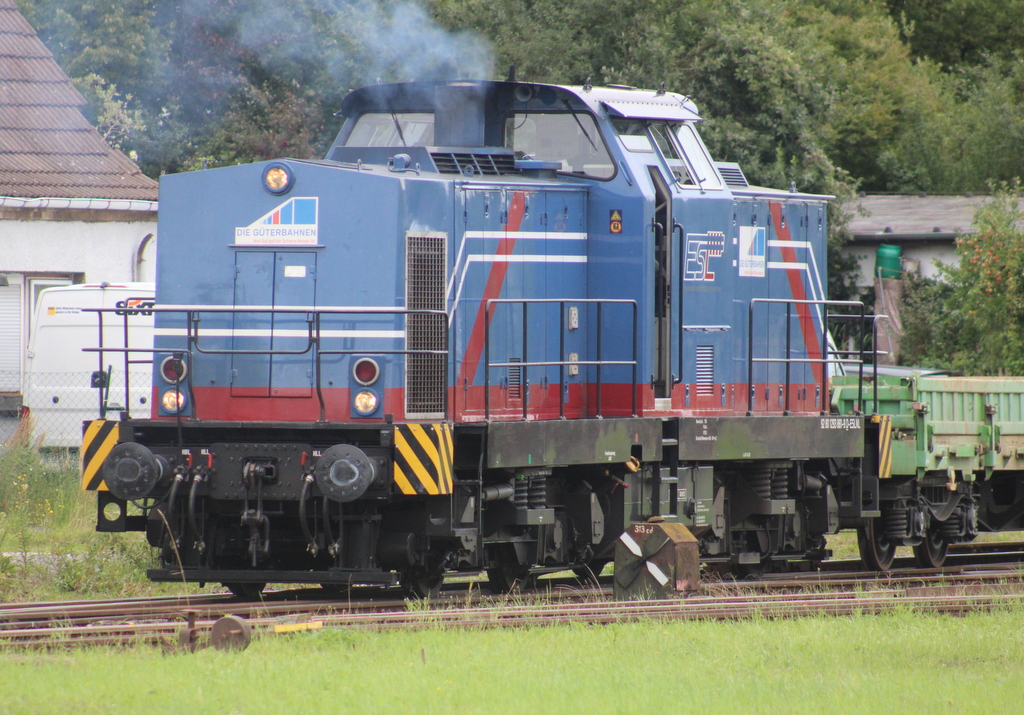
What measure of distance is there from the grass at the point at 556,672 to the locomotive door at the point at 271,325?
7.95 ft

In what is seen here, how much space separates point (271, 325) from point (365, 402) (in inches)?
34.7

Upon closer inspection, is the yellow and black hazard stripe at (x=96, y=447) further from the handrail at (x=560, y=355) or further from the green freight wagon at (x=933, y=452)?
the green freight wagon at (x=933, y=452)

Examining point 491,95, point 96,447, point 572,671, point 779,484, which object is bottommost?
point 572,671

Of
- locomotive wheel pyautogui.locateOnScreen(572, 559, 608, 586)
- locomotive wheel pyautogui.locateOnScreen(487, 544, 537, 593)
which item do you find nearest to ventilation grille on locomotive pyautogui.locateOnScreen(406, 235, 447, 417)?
locomotive wheel pyautogui.locateOnScreen(487, 544, 537, 593)

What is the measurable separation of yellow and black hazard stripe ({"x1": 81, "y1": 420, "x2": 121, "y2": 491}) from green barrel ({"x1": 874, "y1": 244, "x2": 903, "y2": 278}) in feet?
71.5

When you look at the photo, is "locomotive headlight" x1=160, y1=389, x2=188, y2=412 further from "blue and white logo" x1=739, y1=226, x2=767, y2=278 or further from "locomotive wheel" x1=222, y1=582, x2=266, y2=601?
"blue and white logo" x1=739, y1=226, x2=767, y2=278

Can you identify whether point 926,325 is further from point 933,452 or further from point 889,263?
point 933,452

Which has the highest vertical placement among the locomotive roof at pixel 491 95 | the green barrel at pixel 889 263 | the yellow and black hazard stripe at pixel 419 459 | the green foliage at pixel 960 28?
the green foliage at pixel 960 28

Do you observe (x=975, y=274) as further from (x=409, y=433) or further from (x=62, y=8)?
(x=409, y=433)

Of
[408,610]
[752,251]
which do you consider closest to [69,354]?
[752,251]

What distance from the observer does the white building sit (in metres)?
16.9

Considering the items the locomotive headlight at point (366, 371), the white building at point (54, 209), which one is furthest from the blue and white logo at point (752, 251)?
the white building at point (54, 209)

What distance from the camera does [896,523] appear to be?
43.8ft

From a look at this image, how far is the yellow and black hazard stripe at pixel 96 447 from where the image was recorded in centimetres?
937
